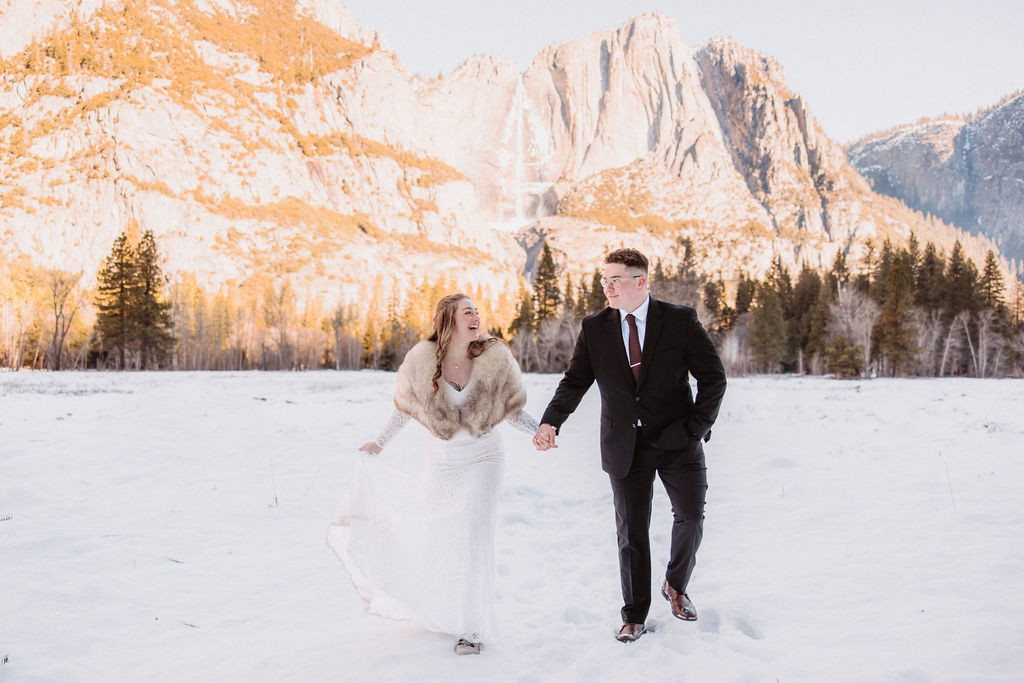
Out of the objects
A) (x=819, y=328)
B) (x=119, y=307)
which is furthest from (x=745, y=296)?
(x=119, y=307)

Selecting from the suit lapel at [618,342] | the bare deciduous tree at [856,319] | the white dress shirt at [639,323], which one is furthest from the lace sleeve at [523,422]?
the bare deciduous tree at [856,319]

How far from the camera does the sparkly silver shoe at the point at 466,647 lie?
3.84 metres

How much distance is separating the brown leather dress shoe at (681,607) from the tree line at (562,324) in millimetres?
53948

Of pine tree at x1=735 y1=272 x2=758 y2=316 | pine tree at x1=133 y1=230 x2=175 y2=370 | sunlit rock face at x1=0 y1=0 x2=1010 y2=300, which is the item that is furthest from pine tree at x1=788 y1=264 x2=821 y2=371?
sunlit rock face at x1=0 y1=0 x2=1010 y2=300

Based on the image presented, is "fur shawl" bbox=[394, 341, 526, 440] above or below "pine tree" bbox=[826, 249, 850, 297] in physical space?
below

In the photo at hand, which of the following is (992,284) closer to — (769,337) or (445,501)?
(769,337)

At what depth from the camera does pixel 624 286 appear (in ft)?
13.5

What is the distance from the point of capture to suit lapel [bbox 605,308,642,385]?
4074 millimetres

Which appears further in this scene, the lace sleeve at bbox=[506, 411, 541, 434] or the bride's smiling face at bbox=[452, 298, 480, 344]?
the lace sleeve at bbox=[506, 411, 541, 434]

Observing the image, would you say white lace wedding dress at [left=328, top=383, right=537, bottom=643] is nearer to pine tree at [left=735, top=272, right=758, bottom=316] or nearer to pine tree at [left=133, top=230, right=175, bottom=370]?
pine tree at [left=133, top=230, right=175, bottom=370]

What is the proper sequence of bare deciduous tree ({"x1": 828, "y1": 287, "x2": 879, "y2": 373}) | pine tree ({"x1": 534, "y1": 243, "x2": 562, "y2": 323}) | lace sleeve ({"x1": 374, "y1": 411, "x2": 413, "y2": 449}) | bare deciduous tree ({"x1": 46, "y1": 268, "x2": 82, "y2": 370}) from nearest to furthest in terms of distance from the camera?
lace sleeve ({"x1": 374, "y1": 411, "x2": 413, "y2": 449})
bare deciduous tree ({"x1": 828, "y1": 287, "x2": 879, "y2": 373})
bare deciduous tree ({"x1": 46, "y1": 268, "x2": 82, "y2": 370})
pine tree ({"x1": 534, "y1": 243, "x2": 562, "y2": 323})

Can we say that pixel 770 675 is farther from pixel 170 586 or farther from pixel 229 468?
pixel 229 468

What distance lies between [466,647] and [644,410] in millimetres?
2050

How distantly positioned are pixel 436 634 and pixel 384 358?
78659mm
